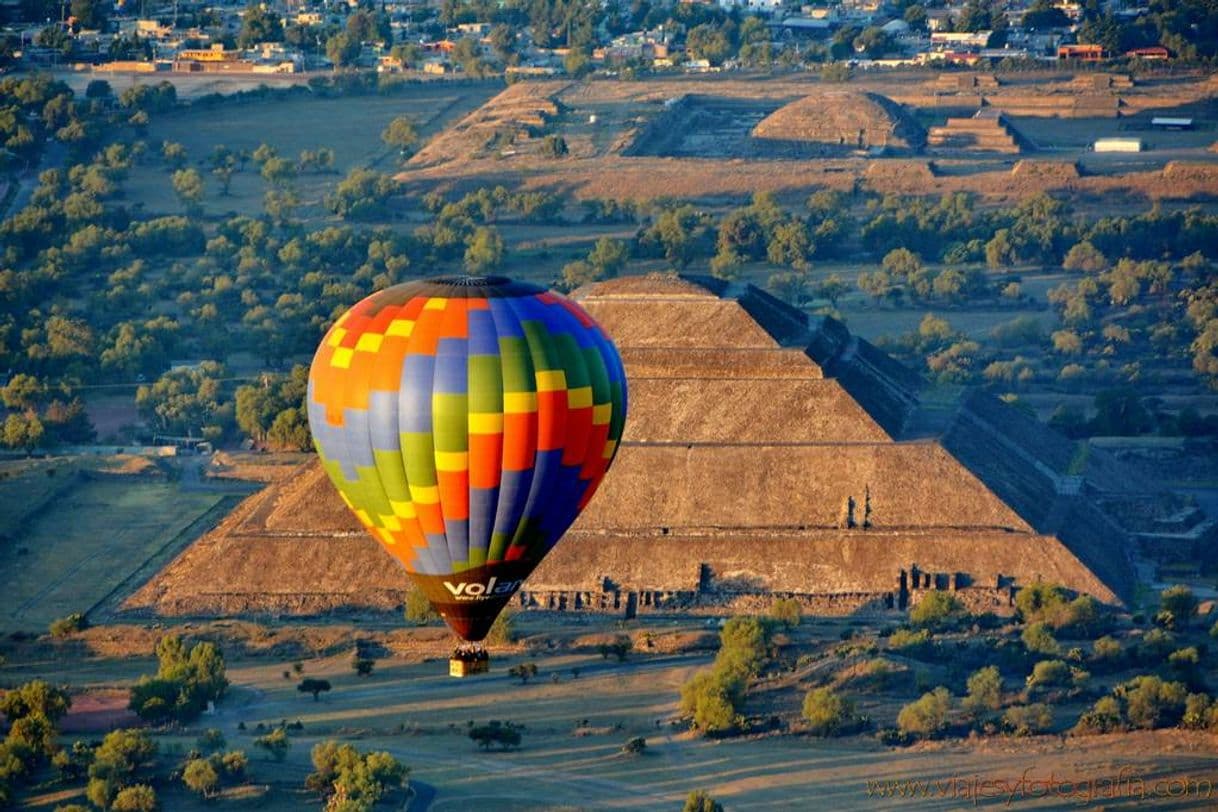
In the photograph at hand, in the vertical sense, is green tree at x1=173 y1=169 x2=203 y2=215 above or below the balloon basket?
below

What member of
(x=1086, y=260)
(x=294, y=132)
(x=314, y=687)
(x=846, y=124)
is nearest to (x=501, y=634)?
(x=314, y=687)

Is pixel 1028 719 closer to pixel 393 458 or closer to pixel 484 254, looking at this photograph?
pixel 393 458

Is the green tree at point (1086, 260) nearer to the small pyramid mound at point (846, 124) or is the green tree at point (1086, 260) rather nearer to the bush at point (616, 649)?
the small pyramid mound at point (846, 124)

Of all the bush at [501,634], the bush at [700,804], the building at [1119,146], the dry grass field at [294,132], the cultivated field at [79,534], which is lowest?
the dry grass field at [294,132]

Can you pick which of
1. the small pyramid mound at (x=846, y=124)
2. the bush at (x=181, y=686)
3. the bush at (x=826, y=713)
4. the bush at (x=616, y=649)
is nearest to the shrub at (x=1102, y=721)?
the bush at (x=826, y=713)

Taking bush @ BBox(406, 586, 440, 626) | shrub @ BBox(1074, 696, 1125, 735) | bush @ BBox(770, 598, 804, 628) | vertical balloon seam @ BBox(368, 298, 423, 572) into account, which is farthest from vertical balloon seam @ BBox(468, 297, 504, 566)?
bush @ BBox(406, 586, 440, 626)

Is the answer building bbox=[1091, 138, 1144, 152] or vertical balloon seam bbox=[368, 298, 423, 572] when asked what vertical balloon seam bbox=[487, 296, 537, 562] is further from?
building bbox=[1091, 138, 1144, 152]
